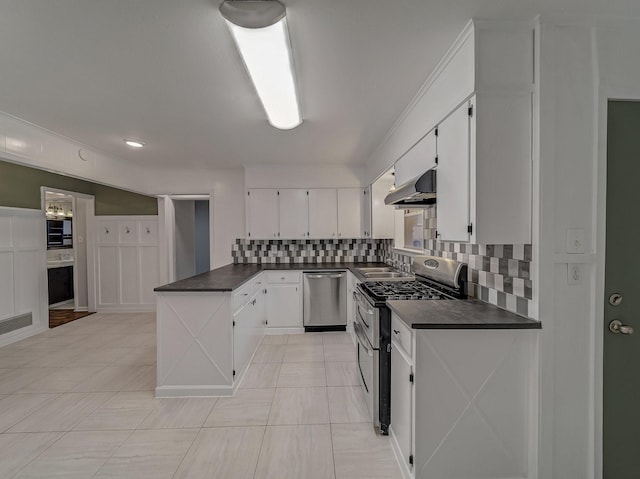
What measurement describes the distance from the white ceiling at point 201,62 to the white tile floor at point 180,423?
7.73 feet

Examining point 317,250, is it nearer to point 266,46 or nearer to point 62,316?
point 266,46

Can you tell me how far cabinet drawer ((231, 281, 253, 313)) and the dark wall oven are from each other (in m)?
5.30

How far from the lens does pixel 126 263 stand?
5.43 m

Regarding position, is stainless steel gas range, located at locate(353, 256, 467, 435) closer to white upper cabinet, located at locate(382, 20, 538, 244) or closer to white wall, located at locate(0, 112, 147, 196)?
white upper cabinet, located at locate(382, 20, 538, 244)

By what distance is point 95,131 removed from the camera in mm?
3086

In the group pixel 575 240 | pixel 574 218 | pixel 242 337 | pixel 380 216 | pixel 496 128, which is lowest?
pixel 242 337

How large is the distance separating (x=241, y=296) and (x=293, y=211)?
1.86 m

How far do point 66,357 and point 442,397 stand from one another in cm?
390

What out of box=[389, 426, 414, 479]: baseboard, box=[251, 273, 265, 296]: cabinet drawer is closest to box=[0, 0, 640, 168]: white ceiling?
box=[251, 273, 265, 296]: cabinet drawer

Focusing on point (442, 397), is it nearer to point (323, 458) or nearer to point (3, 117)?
point (323, 458)

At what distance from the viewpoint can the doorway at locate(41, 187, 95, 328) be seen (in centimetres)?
537

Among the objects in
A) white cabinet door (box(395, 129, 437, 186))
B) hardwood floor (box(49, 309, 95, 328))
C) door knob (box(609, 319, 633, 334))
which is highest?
white cabinet door (box(395, 129, 437, 186))

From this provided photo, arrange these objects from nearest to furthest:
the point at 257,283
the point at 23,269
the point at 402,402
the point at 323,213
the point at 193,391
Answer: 1. the point at 402,402
2. the point at 193,391
3. the point at 257,283
4. the point at 23,269
5. the point at 323,213

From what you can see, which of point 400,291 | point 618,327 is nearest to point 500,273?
point 618,327
